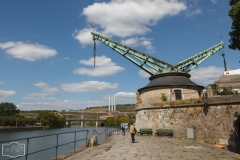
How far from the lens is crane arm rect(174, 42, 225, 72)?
82.4 ft

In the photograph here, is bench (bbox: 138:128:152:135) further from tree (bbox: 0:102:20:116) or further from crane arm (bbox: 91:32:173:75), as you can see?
tree (bbox: 0:102:20:116)

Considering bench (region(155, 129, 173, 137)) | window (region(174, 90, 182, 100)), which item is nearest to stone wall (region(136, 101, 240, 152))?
bench (region(155, 129, 173, 137))

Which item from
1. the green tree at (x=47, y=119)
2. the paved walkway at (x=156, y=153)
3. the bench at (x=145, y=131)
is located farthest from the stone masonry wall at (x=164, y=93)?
Result: the green tree at (x=47, y=119)

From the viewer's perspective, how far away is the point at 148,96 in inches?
870

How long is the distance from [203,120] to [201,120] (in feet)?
0.59

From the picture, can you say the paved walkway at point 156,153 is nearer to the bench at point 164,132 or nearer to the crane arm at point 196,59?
the bench at point 164,132

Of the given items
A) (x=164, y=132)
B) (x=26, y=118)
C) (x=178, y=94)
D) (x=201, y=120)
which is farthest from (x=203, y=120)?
(x=26, y=118)

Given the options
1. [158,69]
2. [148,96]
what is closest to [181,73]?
[158,69]

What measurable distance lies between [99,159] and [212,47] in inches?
950

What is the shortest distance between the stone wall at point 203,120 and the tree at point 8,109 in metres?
71.6

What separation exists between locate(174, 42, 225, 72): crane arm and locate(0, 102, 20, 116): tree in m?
71.6

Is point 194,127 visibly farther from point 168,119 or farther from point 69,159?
point 69,159

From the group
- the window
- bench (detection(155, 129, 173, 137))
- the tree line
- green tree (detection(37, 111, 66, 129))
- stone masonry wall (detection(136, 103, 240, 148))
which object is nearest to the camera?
stone masonry wall (detection(136, 103, 240, 148))

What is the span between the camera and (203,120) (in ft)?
52.3
